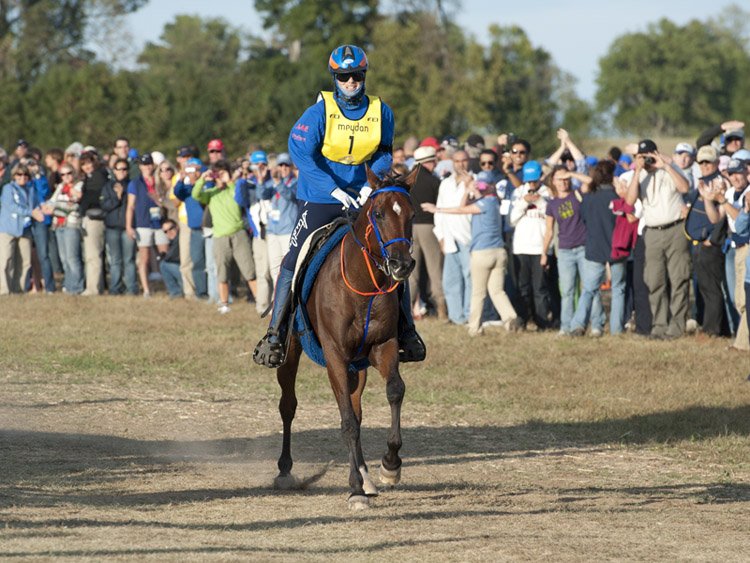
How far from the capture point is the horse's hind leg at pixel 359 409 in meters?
9.84

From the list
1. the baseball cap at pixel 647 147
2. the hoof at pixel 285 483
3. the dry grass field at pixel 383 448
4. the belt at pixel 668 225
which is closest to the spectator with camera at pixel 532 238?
the dry grass field at pixel 383 448

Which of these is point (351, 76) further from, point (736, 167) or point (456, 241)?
point (456, 241)

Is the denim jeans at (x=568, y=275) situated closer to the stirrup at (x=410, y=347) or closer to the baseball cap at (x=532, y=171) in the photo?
the baseball cap at (x=532, y=171)

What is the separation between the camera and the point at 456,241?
2056 cm

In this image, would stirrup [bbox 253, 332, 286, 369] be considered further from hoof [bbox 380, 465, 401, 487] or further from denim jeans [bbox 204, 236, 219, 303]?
denim jeans [bbox 204, 236, 219, 303]

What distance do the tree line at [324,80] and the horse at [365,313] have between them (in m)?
45.1

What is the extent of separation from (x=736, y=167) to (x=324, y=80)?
48990 millimetres

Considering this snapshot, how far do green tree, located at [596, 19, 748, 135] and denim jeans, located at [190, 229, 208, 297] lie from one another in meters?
92.0

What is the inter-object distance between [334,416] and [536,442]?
86.7 inches

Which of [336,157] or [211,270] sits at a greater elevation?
[336,157]

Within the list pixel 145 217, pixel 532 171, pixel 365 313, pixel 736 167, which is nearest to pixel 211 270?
pixel 145 217

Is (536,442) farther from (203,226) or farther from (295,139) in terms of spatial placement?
(203,226)

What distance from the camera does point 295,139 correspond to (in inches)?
420

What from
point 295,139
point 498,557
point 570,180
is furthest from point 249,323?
point 498,557
